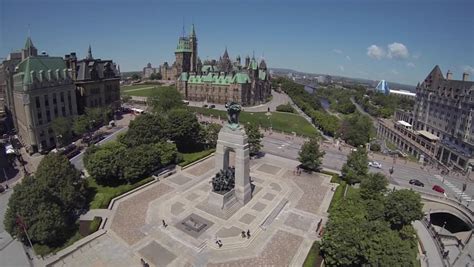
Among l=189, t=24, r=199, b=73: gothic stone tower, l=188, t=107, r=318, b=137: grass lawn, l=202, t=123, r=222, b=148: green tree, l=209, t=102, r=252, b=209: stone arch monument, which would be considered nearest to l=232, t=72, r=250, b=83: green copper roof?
l=188, t=107, r=318, b=137: grass lawn

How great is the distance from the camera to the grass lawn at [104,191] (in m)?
36.5

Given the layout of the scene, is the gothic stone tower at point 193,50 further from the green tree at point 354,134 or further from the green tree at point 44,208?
the green tree at point 44,208

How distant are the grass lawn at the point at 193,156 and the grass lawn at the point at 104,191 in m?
8.54

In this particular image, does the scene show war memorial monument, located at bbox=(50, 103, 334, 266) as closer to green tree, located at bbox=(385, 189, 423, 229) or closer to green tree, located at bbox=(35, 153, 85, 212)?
green tree, located at bbox=(35, 153, 85, 212)

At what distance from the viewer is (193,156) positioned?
55.8 meters

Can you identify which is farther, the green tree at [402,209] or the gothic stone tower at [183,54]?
the gothic stone tower at [183,54]

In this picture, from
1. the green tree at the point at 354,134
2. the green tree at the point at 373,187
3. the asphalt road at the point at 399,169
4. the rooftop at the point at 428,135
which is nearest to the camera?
the green tree at the point at 373,187

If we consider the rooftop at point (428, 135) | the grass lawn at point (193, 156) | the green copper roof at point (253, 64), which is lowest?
the grass lawn at point (193, 156)

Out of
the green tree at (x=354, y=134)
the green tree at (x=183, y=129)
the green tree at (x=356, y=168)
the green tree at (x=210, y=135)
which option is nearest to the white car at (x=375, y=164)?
the green tree at (x=356, y=168)

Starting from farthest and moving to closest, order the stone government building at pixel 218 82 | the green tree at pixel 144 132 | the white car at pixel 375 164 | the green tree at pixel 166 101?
the stone government building at pixel 218 82, the green tree at pixel 166 101, the white car at pixel 375 164, the green tree at pixel 144 132

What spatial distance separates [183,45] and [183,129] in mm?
99639

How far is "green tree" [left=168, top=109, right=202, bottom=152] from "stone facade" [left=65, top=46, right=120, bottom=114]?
3398cm

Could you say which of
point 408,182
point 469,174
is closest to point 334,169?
point 408,182

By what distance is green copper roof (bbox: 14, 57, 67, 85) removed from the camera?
55.9 meters
